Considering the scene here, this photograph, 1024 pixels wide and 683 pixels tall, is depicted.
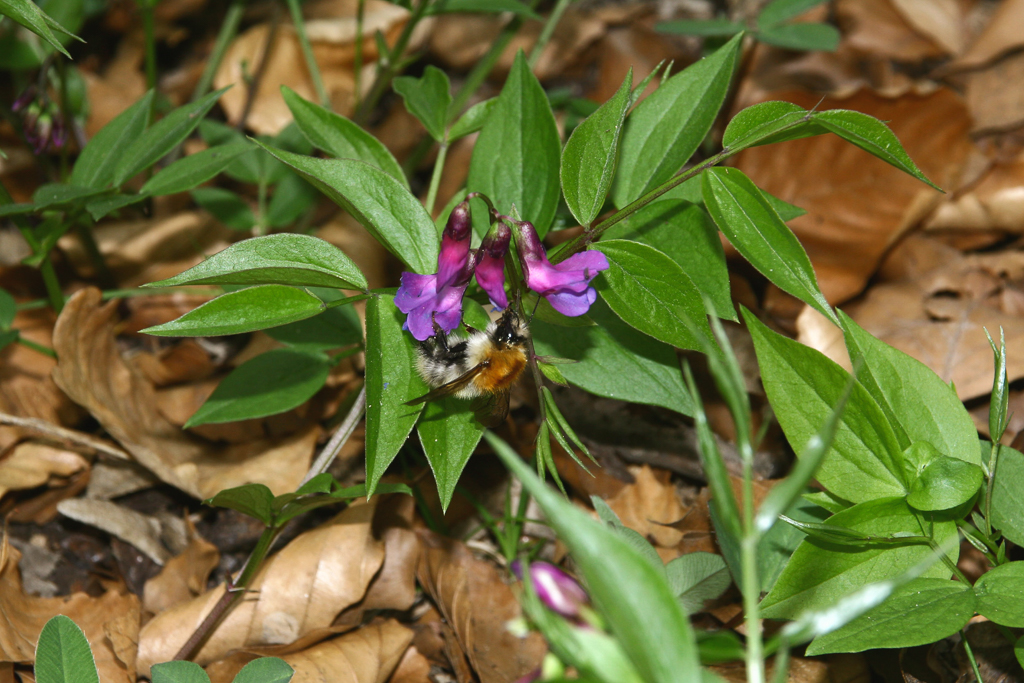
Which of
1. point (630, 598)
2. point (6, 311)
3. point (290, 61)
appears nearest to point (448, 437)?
point (630, 598)

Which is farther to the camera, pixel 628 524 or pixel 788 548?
pixel 628 524

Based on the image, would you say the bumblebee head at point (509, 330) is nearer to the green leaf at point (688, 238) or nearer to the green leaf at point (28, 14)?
the green leaf at point (688, 238)

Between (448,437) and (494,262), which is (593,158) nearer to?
(494,262)

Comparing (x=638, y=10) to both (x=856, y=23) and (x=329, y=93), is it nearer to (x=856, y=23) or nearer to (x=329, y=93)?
(x=856, y=23)

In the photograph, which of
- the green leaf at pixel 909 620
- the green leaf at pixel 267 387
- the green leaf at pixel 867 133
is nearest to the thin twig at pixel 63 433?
the green leaf at pixel 267 387

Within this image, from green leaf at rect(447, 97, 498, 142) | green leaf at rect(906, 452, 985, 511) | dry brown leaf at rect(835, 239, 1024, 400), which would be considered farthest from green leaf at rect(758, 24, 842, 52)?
green leaf at rect(906, 452, 985, 511)

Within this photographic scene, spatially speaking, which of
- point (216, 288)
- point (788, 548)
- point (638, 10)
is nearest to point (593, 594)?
point (788, 548)

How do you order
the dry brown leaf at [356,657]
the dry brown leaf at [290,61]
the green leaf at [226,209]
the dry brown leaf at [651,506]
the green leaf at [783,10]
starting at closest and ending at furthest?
the dry brown leaf at [356,657] < the dry brown leaf at [651,506] < the green leaf at [226,209] < the green leaf at [783,10] < the dry brown leaf at [290,61]
